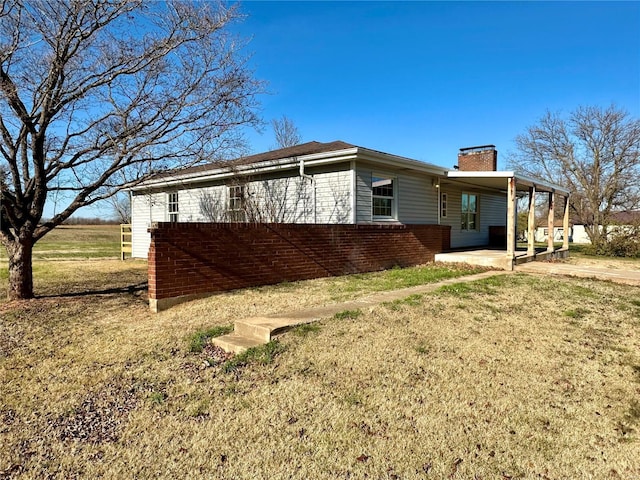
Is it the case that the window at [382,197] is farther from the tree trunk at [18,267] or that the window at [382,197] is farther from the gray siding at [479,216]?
the tree trunk at [18,267]

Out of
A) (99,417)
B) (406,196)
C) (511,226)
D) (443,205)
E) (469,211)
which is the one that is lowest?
(99,417)

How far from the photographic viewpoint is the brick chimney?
15.9 meters

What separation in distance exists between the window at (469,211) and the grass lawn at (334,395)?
10.4 meters

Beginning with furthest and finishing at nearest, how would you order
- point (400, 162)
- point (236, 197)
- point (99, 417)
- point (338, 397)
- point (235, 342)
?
point (236, 197), point (400, 162), point (235, 342), point (338, 397), point (99, 417)

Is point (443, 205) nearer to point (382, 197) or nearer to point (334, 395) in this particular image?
point (382, 197)

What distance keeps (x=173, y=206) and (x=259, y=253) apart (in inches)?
368

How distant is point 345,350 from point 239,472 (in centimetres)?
200

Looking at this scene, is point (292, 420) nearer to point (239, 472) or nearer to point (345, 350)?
point (239, 472)

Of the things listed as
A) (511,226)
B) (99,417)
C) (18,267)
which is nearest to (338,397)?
(99,417)

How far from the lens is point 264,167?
11781 mm

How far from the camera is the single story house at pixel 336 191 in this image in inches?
420

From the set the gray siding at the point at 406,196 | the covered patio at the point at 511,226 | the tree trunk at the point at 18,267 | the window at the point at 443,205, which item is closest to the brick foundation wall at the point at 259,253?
the gray siding at the point at 406,196

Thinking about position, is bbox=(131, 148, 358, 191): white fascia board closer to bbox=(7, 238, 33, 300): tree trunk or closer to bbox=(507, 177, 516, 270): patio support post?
bbox=(7, 238, 33, 300): tree trunk

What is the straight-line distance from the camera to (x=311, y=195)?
11469 mm
